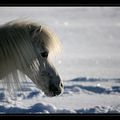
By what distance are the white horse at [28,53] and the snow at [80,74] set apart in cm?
10

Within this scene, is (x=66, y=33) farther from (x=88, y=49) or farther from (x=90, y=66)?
(x=90, y=66)

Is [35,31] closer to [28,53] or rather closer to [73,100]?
[28,53]

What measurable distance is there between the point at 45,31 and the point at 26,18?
12cm

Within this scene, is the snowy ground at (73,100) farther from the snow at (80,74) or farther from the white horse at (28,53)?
the white horse at (28,53)

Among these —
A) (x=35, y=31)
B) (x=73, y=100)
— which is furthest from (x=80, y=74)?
(x=35, y=31)

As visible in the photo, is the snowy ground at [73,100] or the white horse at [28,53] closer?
the white horse at [28,53]

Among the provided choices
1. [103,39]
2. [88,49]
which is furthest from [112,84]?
[103,39]

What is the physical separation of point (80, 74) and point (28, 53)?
3.67 feet

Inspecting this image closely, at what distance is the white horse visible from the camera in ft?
5.41

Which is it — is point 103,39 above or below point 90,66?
above

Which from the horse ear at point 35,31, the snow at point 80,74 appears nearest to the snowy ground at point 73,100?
the snow at point 80,74

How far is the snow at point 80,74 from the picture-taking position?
185cm

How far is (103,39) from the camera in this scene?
3.58m
